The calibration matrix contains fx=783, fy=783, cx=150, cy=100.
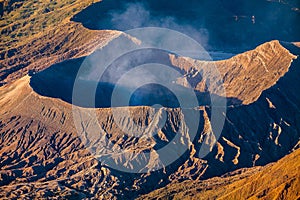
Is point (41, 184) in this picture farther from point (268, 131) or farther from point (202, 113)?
point (268, 131)

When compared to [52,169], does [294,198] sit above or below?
above

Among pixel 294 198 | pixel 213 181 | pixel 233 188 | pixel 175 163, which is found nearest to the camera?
pixel 294 198

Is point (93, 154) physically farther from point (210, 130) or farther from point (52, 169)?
point (210, 130)

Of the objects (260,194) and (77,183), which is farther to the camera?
(77,183)

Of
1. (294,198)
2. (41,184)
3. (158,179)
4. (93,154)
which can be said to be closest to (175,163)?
(158,179)

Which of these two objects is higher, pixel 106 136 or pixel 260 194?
pixel 260 194

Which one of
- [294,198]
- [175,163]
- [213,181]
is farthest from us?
[175,163]

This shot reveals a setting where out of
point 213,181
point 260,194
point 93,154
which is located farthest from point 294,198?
point 93,154

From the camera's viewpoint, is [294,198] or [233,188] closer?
[294,198]

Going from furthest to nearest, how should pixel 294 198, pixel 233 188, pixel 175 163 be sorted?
pixel 175 163
pixel 233 188
pixel 294 198
